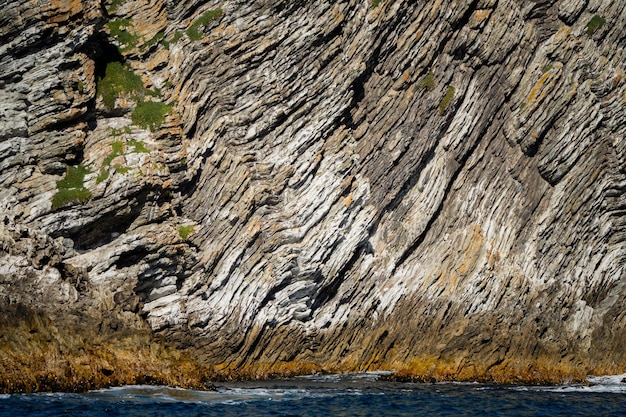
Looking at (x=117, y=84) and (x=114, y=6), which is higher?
(x=114, y=6)

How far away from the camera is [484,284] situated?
3903 centimetres

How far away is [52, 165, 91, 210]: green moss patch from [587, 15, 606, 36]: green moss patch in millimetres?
26088

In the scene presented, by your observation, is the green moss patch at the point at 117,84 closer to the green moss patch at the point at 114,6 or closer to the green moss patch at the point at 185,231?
the green moss patch at the point at 114,6

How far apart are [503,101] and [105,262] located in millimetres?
21572

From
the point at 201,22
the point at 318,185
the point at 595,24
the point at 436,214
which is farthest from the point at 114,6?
the point at 595,24

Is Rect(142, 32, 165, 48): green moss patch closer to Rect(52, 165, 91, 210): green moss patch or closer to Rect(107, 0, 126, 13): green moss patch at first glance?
Rect(107, 0, 126, 13): green moss patch

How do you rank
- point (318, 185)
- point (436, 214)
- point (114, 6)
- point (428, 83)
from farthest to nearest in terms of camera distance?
point (436, 214)
point (428, 83)
point (114, 6)
point (318, 185)

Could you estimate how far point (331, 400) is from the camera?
2823cm

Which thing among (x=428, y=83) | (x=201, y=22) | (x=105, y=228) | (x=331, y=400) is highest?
(x=201, y=22)

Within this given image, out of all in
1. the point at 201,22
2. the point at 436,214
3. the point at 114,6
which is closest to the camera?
the point at 201,22

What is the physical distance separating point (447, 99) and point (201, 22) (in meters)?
12.8

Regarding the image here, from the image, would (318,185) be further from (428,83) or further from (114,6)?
(114,6)

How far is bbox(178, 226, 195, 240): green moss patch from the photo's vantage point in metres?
34.9

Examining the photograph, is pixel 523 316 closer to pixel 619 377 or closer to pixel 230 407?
pixel 619 377
